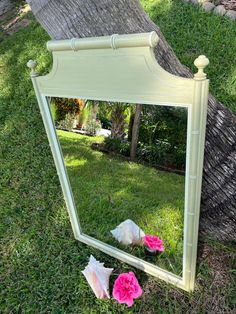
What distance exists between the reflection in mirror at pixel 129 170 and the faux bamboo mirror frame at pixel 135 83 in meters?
0.05

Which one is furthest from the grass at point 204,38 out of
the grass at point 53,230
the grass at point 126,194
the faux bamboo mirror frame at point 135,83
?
the faux bamboo mirror frame at point 135,83

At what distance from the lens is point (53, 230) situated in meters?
2.10

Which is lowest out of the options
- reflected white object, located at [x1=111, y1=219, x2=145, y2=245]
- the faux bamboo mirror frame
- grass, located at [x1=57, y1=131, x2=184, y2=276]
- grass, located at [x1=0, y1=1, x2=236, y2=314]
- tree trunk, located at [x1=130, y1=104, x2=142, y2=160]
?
grass, located at [x1=0, y1=1, x2=236, y2=314]

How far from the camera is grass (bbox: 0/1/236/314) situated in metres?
1.63

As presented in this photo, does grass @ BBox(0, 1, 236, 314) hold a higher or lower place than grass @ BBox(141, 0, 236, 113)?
lower

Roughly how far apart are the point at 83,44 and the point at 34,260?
4.48 ft

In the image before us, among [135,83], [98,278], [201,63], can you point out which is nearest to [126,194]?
[98,278]

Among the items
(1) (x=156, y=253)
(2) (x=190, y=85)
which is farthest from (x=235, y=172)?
(2) (x=190, y=85)

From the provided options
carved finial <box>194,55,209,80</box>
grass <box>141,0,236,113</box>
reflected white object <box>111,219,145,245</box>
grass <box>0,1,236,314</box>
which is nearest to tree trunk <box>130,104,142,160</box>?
carved finial <box>194,55,209,80</box>

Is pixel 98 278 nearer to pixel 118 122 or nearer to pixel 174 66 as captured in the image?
pixel 118 122

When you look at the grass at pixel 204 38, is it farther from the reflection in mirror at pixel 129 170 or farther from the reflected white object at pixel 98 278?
the reflected white object at pixel 98 278

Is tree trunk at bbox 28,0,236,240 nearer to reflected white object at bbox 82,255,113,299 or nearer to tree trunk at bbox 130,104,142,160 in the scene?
tree trunk at bbox 130,104,142,160

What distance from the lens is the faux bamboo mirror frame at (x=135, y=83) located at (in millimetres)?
1022

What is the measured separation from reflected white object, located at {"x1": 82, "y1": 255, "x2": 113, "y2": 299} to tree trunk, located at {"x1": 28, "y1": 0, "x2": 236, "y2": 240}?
1.90 ft
